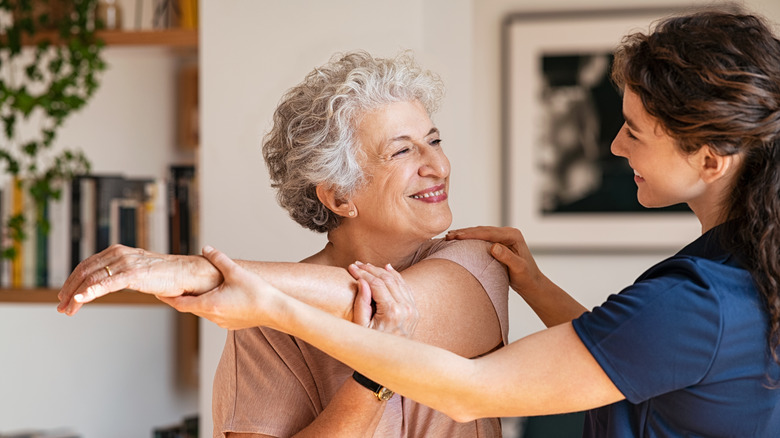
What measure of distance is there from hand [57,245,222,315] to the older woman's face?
0.44m

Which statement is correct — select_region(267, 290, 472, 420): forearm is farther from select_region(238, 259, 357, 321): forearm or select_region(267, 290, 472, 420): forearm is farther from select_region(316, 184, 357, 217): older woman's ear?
select_region(316, 184, 357, 217): older woman's ear

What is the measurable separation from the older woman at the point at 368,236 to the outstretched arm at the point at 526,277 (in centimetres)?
3

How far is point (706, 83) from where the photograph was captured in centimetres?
109

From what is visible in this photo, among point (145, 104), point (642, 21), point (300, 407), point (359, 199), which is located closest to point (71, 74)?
point (145, 104)

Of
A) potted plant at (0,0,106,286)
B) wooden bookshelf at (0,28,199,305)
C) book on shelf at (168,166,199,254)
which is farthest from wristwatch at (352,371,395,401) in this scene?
potted plant at (0,0,106,286)

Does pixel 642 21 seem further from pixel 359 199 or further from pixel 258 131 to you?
pixel 359 199

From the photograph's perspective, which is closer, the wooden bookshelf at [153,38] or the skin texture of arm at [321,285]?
the skin texture of arm at [321,285]

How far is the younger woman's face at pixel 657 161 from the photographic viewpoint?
1158 millimetres

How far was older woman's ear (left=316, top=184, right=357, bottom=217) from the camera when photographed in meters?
1.58

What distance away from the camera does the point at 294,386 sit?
1481mm

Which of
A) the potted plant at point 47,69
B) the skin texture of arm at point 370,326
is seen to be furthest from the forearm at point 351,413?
the potted plant at point 47,69

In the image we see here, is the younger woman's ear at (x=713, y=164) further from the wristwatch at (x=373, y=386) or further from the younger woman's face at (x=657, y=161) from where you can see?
the wristwatch at (x=373, y=386)

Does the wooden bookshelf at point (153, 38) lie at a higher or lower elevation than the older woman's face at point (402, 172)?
higher

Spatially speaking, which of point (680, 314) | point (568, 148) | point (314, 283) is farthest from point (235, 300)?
point (568, 148)
